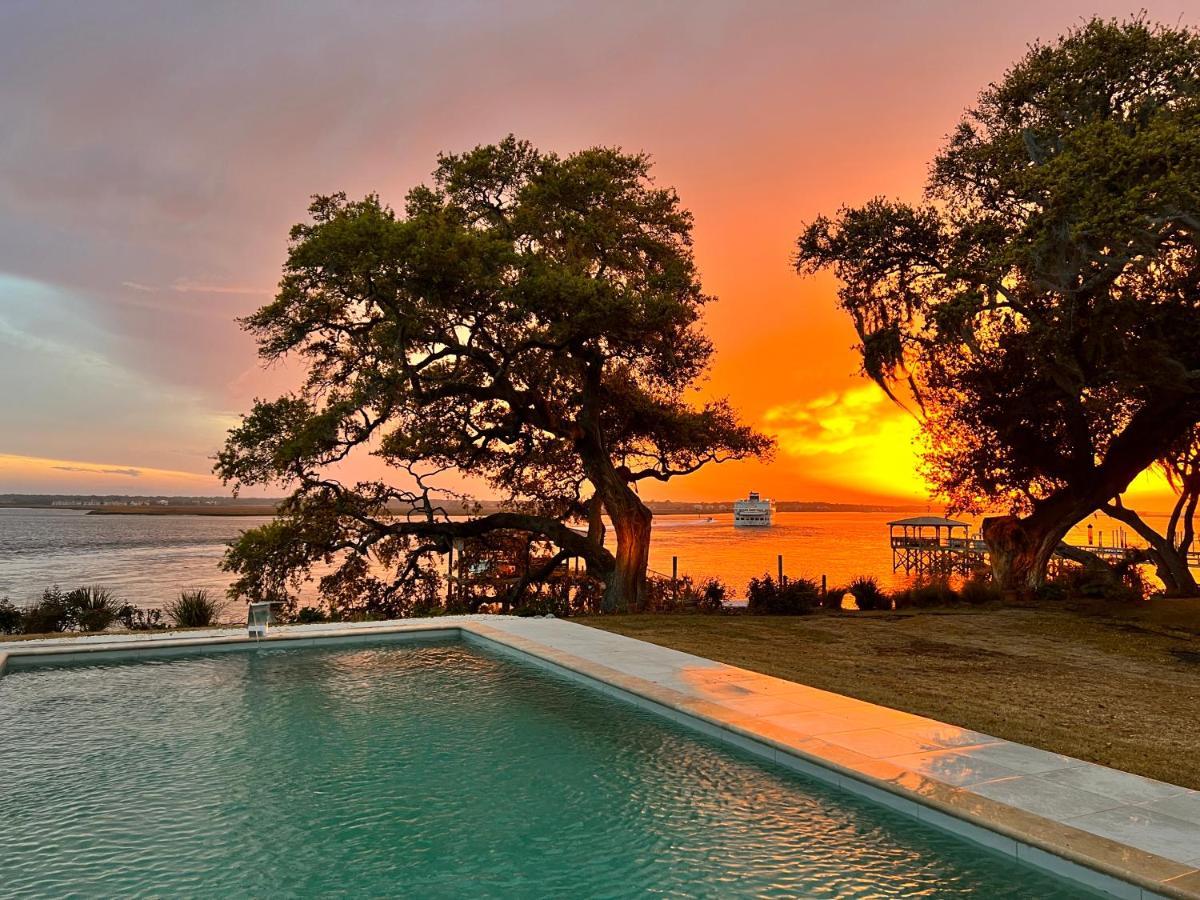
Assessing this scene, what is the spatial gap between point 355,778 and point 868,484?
38157 mm

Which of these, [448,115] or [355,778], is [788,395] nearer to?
[448,115]

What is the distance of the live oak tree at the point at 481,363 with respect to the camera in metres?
16.7

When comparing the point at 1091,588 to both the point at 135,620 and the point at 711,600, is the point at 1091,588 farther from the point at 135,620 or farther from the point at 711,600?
the point at 135,620

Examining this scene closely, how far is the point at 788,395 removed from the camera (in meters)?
28.3

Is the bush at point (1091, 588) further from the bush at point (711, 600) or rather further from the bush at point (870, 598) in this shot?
the bush at point (711, 600)

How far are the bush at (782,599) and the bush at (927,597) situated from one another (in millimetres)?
2727

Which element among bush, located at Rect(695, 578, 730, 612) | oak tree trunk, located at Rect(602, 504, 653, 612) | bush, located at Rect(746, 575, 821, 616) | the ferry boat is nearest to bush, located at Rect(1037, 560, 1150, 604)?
bush, located at Rect(746, 575, 821, 616)

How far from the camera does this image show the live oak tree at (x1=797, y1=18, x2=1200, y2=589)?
11289 millimetres

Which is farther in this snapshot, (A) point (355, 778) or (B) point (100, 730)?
(B) point (100, 730)

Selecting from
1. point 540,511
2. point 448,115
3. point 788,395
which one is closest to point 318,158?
point 448,115

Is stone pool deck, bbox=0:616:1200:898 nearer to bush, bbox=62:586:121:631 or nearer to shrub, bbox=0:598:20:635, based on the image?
bush, bbox=62:586:121:631

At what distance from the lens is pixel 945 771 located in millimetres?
5438

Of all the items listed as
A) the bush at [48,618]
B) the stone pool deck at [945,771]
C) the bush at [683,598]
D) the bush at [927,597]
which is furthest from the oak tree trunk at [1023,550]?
the bush at [48,618]

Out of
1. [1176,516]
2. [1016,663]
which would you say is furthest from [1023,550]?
[1016,663]
